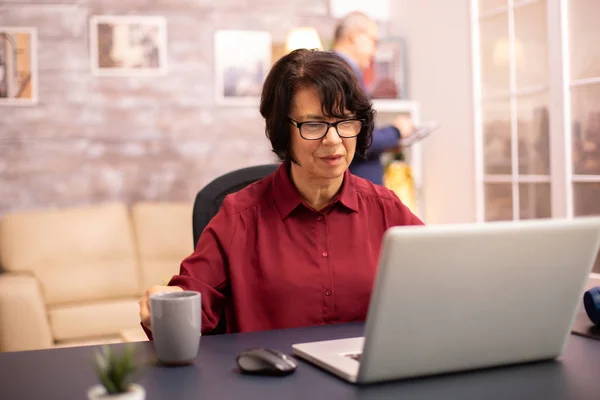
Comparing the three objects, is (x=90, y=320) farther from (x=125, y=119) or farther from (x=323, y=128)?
(x=323, y=128)

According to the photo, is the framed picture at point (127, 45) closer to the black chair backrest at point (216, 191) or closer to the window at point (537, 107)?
the window at point (537, 107)

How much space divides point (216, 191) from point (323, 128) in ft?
1.28

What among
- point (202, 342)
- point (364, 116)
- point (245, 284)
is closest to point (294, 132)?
point (364, 116)

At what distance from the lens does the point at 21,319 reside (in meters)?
3.38

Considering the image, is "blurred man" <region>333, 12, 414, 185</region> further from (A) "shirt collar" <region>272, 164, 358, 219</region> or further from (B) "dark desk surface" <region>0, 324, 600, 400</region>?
(B) "dark desk surface" <region>0, 324, 600, 400</region>

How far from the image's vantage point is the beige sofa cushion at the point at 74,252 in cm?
393

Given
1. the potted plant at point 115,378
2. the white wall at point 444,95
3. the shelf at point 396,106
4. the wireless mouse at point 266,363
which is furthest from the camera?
the shelf at point 396,106

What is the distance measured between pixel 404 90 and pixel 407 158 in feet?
1.59

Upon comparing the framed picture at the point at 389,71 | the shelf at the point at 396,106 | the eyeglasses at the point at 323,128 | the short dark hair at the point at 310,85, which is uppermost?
the framed picture at the point at 389,71

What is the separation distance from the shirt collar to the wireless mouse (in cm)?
56

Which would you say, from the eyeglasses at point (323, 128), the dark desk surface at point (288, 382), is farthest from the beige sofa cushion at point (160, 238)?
the dark desk surface at point (288, 382)

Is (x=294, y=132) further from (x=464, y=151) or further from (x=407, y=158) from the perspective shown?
(x=407, y=158)

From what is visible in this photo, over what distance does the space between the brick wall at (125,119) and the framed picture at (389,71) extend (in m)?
0.54

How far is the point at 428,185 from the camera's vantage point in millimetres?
4531
